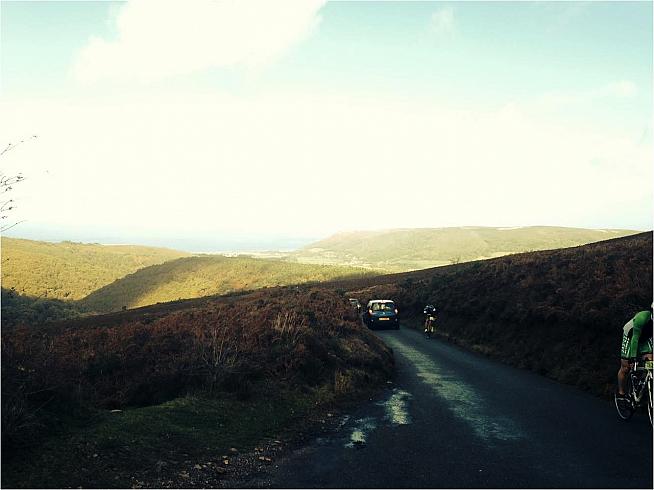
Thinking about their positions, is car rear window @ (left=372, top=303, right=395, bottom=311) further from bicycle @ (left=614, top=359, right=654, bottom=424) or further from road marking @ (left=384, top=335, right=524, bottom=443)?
bicycle @ (left=614, top=359, right=654, bottom=424)

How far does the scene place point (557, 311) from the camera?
57.4 ft

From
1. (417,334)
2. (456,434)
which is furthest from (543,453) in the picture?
(417,334)

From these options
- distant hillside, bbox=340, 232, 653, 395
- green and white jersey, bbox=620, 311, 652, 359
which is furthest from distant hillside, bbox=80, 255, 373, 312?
green and white jersey, bbox=620, 311, 652, 359

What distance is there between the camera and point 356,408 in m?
11.4

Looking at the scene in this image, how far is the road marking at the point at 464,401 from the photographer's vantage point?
8.88m

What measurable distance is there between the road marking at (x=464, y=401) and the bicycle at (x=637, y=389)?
2.28 m

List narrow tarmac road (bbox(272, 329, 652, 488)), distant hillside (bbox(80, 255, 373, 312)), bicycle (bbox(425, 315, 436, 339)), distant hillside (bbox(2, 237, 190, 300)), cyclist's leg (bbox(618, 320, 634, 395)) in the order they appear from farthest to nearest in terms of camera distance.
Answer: distant hillside (bbox(2, 237, 190, 300)) < distant hillside (bbox(80, 255, 373, 312)) < bicycle (bbox(425, 315, 436, 339)) < cyclist's leg (bbox(618, 320, 634, 395)) < narrow tarmac road (bbox(272, 329, 652, 488))

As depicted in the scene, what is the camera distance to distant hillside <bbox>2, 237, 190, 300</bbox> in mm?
97500

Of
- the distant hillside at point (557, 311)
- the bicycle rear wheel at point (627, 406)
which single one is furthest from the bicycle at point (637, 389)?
the distant hillside at point (557, 311)

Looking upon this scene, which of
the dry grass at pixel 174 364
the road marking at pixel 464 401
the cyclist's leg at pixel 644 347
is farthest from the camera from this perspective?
the road marking at pixel 464 401

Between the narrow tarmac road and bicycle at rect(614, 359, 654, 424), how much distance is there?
0.28m

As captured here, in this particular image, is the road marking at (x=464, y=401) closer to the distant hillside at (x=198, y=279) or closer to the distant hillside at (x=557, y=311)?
the distant hillside at (x=557, y=311)

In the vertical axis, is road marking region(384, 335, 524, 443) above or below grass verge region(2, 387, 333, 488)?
below

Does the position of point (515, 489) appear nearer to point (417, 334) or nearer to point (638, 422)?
point (638, 422)
